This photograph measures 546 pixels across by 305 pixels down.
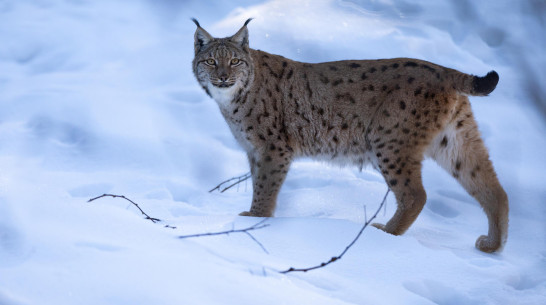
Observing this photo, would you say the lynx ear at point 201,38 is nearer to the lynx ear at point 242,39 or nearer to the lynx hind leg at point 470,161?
the lynx ear at point 242,39

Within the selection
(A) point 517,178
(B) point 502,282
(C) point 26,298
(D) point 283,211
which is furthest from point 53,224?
(A) point 517,178

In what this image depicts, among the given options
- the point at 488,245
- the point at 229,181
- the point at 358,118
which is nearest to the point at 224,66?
the point at 358,118

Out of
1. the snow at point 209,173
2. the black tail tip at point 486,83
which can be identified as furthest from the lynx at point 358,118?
the snow at point 209,173

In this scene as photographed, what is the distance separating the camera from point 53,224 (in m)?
2.37

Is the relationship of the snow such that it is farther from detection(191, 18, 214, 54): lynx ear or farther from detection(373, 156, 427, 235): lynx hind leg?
detection(191, 18, 214, 54): lynx ear

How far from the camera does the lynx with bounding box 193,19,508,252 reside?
4.31m

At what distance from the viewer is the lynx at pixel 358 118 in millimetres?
4309

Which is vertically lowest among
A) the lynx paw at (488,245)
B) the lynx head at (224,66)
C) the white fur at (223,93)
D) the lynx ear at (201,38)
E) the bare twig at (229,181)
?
the bare twig at (229,181)

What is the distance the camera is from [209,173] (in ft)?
18.5

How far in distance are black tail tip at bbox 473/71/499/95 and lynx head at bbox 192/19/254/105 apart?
1713mm

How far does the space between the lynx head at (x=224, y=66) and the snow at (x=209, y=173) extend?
37.0 inches

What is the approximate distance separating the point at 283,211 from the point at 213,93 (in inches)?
43.5

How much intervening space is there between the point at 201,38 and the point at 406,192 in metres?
2.08

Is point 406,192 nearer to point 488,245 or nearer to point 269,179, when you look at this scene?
point 488,245
